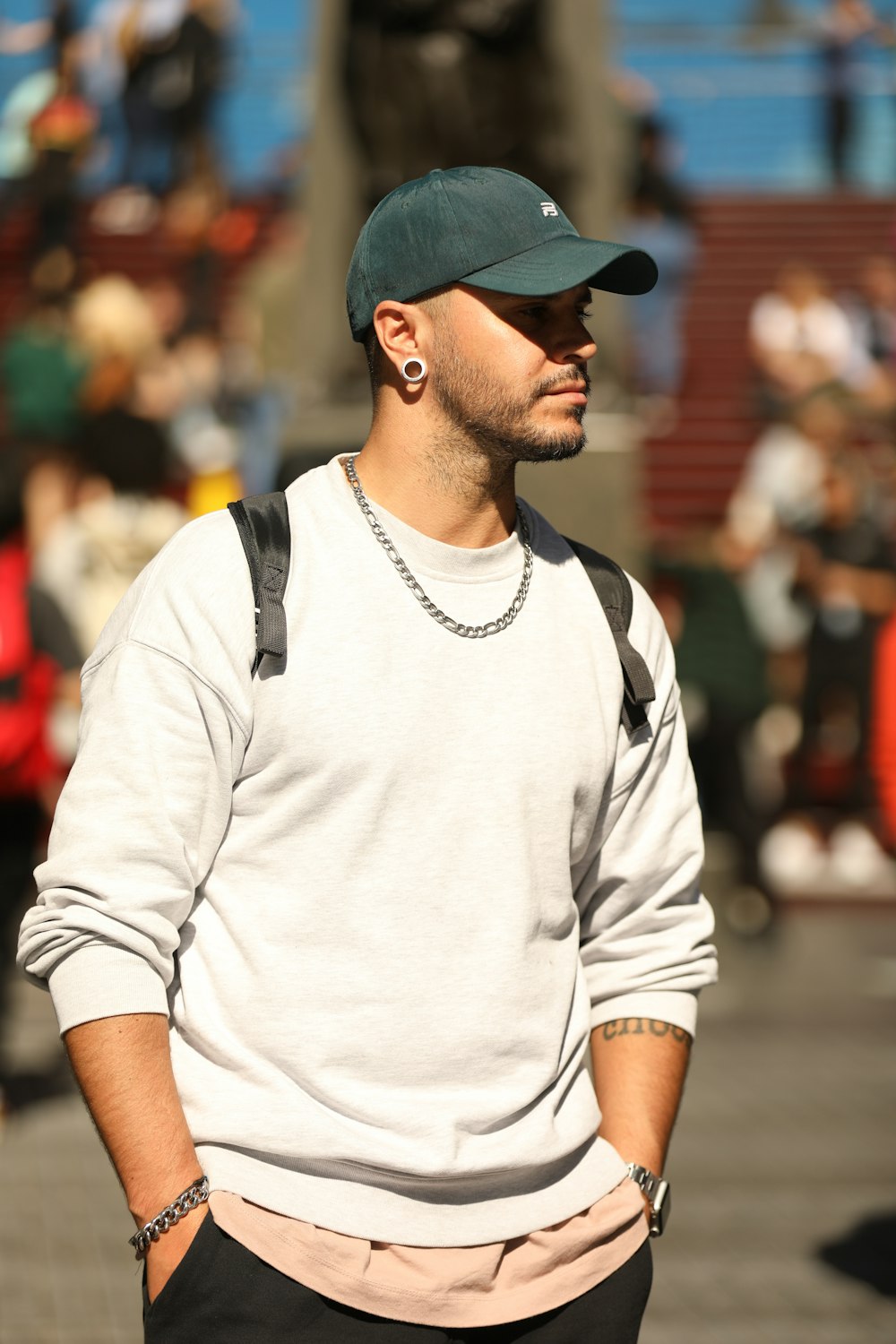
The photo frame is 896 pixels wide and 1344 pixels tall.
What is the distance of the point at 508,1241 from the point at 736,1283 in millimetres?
3239

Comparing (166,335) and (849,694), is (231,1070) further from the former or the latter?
(166,335)

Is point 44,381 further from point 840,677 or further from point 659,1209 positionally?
point 659,1209

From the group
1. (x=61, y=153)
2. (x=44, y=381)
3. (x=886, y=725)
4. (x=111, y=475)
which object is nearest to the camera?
(x=886, y=725)

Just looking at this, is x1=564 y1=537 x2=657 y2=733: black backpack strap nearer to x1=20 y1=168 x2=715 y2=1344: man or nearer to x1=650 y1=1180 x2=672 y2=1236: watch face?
x1=20 y1=168 x2=715 y2=1344: man

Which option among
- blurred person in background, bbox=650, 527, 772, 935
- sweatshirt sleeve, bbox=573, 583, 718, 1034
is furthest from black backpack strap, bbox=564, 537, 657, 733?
blurred person in background, bbox=650, 527, 772, 935

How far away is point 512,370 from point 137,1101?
1011mm

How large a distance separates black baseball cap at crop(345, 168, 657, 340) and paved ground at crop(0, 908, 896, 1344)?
10.8 feet

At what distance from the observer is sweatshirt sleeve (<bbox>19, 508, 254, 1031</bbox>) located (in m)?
2.29

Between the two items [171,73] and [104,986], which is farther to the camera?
[171,73]

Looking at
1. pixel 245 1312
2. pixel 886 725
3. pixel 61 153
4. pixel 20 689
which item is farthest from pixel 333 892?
pixel 61 153

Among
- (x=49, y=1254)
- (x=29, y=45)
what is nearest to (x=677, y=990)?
(x=49, y=1254)

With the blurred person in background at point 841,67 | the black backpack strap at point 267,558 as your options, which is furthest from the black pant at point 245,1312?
the blurred person in background at point 841,67

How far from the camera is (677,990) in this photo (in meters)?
2.69

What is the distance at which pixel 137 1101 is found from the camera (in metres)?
2.26
